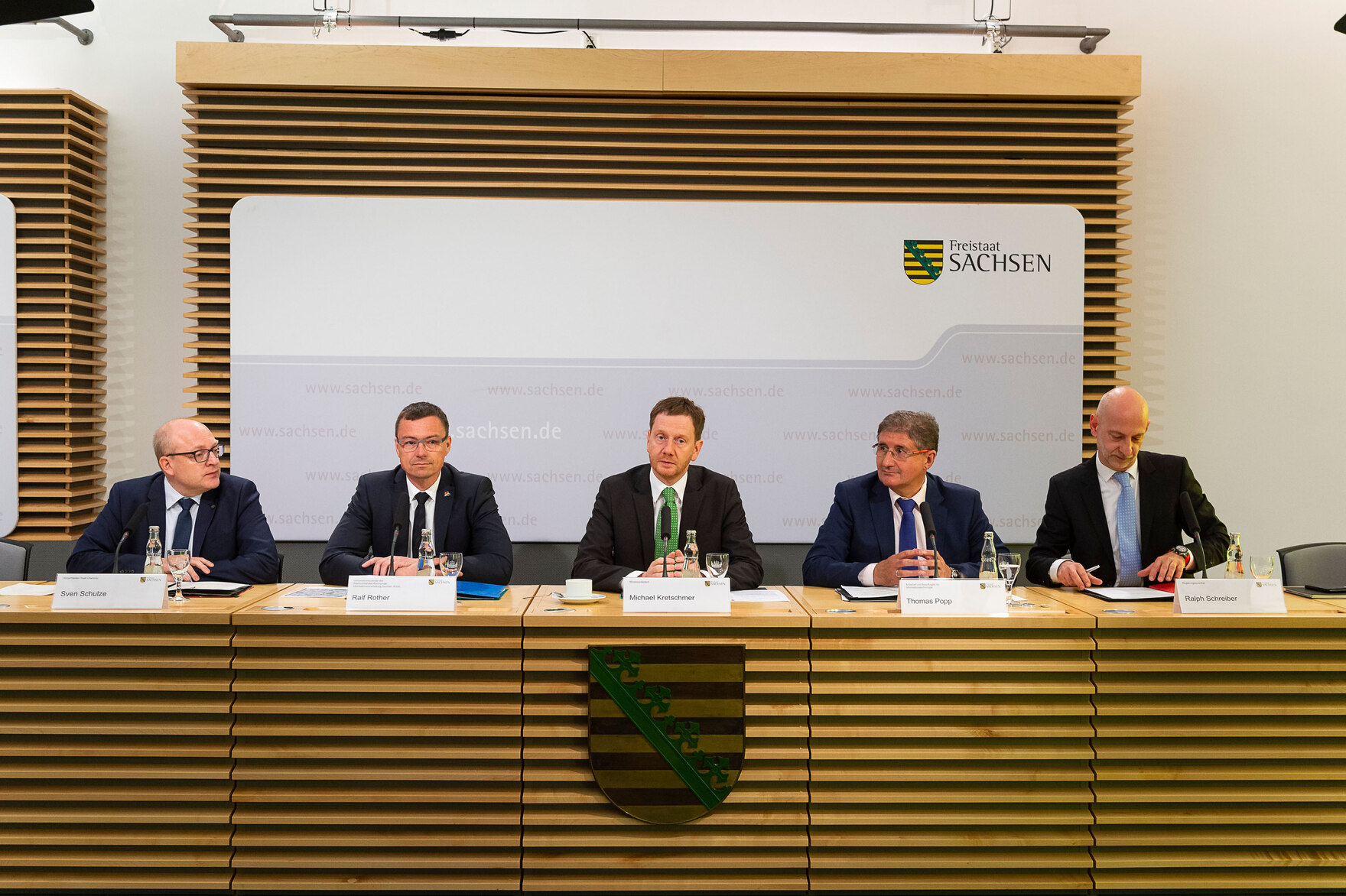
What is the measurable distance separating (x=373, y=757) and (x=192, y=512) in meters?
1.66

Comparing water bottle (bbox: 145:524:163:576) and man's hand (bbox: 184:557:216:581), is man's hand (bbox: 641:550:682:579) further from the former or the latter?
man's hand (bbox: 184:557:216:581)

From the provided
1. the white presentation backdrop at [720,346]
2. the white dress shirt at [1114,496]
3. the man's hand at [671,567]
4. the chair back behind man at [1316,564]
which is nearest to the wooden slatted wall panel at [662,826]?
the man's hand at [671,567]

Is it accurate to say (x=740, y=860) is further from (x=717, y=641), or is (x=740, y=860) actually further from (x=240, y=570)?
(x=240, y=570)

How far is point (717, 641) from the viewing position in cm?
271

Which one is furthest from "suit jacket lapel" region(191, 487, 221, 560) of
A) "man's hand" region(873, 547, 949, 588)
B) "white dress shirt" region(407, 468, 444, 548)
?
"man's hand" region(873, 547, 949, 588)

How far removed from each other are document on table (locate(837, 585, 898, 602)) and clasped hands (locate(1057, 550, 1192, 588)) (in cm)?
64

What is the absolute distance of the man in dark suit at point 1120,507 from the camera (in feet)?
12.3

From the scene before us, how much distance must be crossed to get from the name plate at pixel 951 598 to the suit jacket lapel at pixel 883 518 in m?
0.99

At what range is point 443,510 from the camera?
3891 millimetres

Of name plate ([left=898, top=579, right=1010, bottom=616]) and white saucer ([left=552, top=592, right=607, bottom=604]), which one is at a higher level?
name plate ([left=898, top=579, right=1010, bottom=616])

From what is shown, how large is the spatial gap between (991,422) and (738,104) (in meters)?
2.15

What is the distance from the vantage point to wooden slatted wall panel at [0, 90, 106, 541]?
4.80 meters

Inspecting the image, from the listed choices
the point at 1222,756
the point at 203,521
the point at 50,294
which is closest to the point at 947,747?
the point at 1222,756

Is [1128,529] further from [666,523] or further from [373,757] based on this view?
[373,757]
